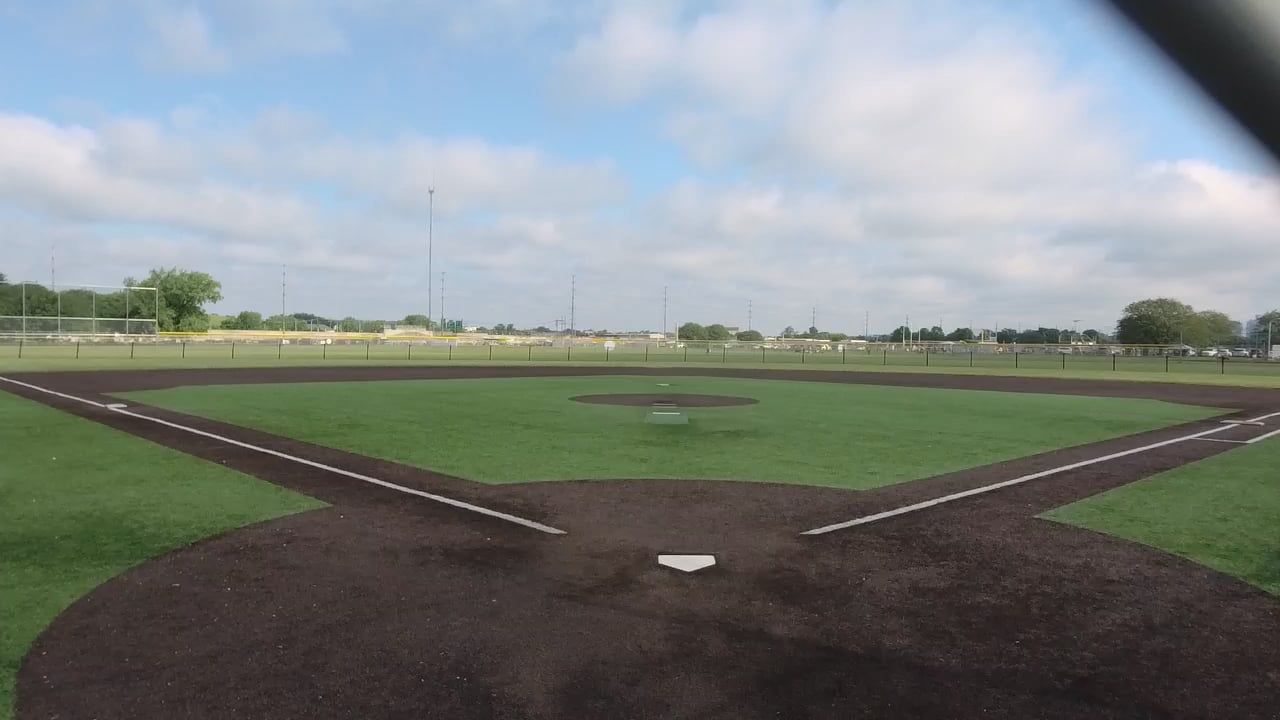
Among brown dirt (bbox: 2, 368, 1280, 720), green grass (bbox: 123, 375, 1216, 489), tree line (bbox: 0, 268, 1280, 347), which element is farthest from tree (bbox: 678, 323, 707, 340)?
brown dirt (bbox: 2, 368, 1280, 720)

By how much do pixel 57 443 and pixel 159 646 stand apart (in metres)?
9.32

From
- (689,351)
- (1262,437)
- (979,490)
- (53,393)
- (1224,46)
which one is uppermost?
(1224,46)

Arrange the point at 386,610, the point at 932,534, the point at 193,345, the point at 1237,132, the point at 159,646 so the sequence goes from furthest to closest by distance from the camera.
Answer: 1. the point at 193,345
2. the point at 932,534
3. the point at 386,610
4. the point at 159,646
5. the point at 1237,132

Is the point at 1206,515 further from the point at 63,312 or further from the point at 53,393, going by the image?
the point at 63,312

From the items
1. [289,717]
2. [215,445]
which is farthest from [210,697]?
[215,445]

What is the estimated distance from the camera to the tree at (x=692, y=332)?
150750mm

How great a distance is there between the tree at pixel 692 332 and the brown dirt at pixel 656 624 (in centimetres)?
14313

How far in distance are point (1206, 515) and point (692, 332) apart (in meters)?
147

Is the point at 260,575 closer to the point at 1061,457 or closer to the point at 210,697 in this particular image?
the point at 210,697

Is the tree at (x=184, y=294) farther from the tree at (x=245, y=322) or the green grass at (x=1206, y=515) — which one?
the green grass at (x=1206, y=515)

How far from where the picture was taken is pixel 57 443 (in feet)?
36.3

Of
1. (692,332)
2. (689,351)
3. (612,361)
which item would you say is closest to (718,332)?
(692,332)

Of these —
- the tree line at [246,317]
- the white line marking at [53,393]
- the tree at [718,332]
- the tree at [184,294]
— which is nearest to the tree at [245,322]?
A: the tree line at [246,317]

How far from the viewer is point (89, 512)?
694cm
